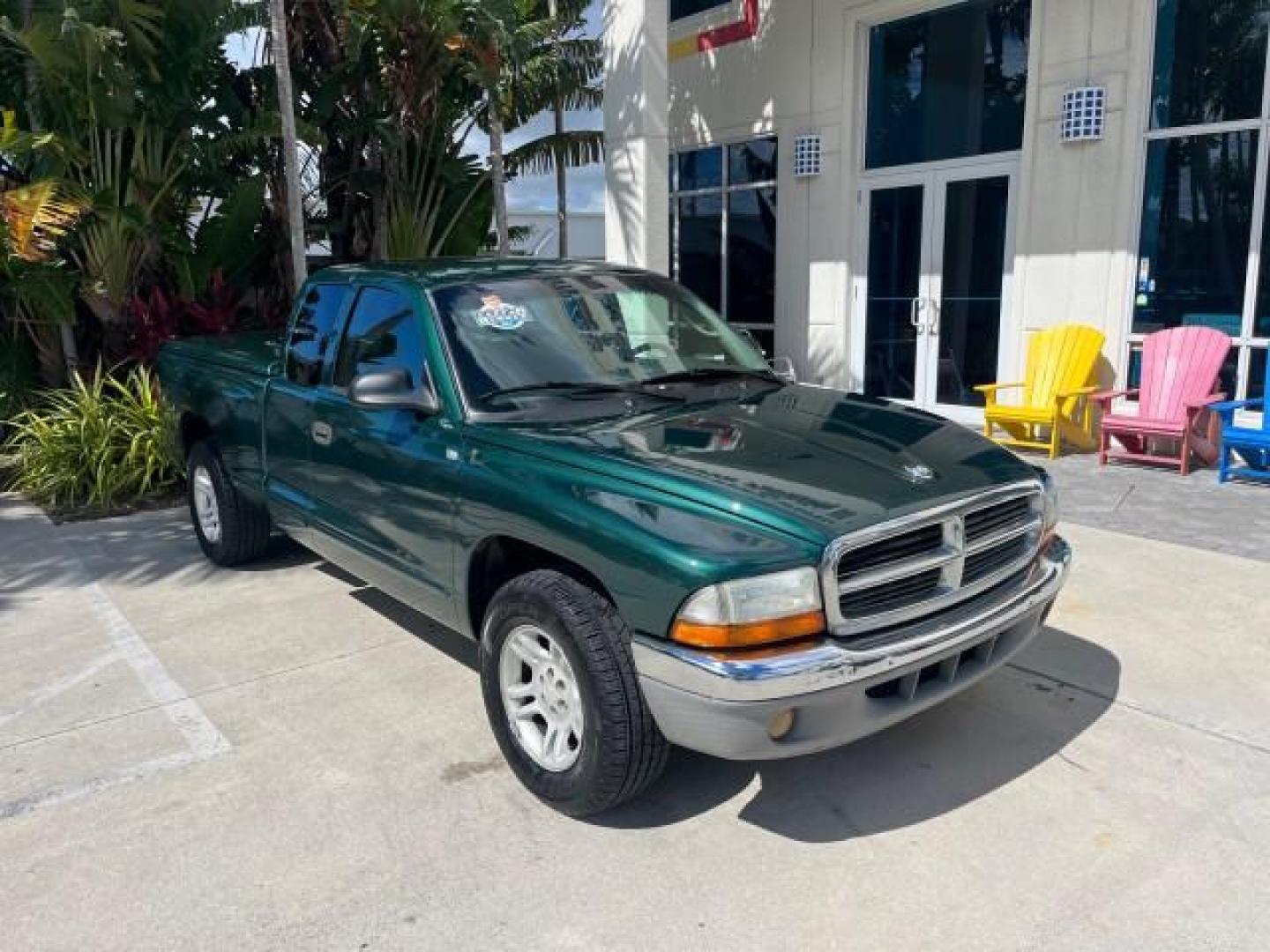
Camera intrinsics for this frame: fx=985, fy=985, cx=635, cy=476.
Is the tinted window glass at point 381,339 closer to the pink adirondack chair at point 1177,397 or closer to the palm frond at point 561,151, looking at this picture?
the pink adirondack chair at point 1177,397

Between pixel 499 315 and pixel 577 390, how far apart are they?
49cm

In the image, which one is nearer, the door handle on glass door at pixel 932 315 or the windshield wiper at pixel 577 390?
the windshield wiper at pixel 577 390

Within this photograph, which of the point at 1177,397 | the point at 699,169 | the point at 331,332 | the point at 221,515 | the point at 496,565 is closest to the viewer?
the point at 496,565

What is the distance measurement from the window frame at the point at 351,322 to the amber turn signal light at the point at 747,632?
61.5 inches

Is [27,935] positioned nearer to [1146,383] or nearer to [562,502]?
[562,502]

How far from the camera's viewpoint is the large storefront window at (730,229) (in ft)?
40.5

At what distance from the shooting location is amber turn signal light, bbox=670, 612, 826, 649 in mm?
2771

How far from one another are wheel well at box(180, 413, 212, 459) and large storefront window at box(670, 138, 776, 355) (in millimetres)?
7696

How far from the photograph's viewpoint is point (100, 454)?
8.01 metres

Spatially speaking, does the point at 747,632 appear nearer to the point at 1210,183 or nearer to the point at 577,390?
the point at 577,390

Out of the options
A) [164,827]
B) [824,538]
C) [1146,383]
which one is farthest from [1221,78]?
[164,827]

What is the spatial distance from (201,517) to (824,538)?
4847 mm

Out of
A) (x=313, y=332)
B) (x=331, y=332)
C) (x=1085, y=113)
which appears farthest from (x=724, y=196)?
(x=331, y=332)

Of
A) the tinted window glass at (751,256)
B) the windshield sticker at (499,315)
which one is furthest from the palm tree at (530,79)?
the windshield sticker at (499,315)
